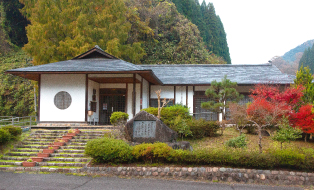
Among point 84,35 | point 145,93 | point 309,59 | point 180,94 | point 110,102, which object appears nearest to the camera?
point 145,93

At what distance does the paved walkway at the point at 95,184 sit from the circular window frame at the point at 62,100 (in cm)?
647

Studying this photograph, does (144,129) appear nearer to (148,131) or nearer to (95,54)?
(148,131)

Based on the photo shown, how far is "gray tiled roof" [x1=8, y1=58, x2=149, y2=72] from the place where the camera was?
1412cm

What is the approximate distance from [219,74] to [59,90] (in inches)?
432

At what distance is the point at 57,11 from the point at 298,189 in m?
20.6

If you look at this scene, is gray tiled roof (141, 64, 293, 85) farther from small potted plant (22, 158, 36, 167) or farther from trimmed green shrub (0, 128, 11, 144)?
small potted plant (22, 158, 36, 167)

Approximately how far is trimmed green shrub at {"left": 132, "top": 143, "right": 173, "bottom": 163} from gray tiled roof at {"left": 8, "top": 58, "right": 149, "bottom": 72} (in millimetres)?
5406

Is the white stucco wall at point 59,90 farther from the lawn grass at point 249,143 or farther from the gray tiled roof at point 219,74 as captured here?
the lawn grass at point 249,143

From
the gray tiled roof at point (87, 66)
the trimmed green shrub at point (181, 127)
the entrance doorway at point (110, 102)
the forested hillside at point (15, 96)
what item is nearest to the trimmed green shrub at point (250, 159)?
the trimmed green shrub at point (181, 127)

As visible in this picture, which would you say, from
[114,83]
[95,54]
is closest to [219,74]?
[114,83]

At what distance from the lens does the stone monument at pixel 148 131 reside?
10578mm

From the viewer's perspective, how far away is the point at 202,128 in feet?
41.1

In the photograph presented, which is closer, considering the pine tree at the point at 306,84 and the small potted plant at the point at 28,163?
the small potted plant at the point at 28,163

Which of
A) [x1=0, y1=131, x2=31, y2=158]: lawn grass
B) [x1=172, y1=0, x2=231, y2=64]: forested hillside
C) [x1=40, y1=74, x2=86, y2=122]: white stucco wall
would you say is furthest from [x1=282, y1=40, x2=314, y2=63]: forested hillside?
[x1=0, y1=131, x2=31, y2=158]: lawn grass
